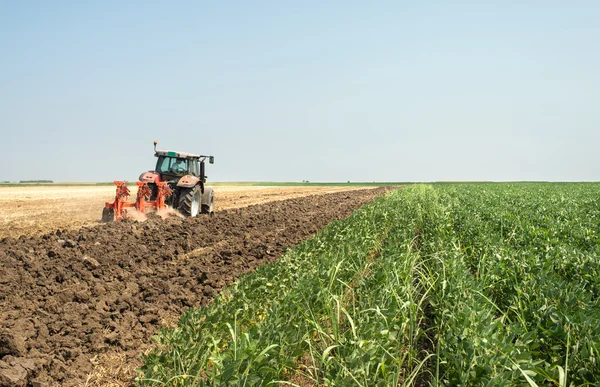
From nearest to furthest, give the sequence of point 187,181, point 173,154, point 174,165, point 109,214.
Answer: point 109,214 < point 187,181 < point 173,154 < point 174,165

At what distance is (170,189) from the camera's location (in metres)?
14.1

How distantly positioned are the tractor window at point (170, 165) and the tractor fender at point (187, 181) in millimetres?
666

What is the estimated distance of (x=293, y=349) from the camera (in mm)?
3910

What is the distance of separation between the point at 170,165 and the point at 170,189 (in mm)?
1032

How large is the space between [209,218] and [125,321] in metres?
8.48

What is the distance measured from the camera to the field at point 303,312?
3.45 metres

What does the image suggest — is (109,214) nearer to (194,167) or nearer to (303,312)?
(194,167)

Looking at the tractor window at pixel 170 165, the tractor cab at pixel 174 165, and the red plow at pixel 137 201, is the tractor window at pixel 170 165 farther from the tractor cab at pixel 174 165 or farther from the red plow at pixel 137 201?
the red plow at pixel 137 201

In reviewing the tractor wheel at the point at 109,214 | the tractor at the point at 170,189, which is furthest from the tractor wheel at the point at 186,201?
the tractor wheel at the point at 109,214

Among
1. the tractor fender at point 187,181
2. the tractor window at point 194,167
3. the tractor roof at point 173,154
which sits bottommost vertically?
the tractor fender at point 187,181

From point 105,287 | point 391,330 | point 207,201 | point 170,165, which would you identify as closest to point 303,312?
point 391,330

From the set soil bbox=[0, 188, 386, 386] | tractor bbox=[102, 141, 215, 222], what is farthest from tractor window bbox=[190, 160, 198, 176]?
soil bbox=[0, 188, 386, 386]

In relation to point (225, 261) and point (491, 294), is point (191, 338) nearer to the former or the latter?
point (491, 294)

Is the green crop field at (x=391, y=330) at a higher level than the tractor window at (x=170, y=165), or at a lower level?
lower
